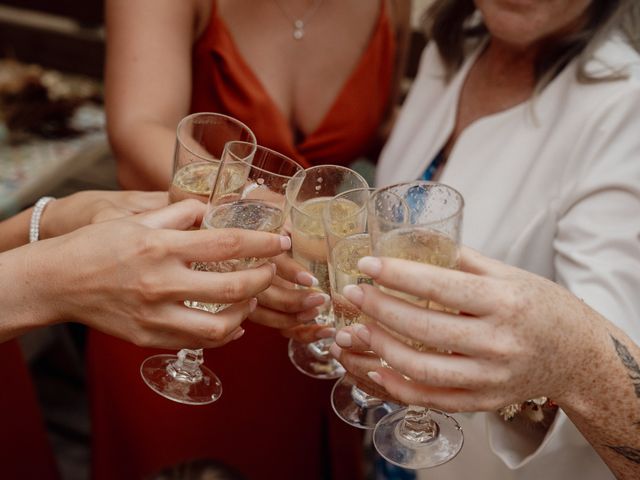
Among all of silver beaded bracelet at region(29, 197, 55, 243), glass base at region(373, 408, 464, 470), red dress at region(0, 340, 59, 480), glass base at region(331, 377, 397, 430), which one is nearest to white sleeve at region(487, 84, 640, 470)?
glass base at region(373, 408, 464, 470)

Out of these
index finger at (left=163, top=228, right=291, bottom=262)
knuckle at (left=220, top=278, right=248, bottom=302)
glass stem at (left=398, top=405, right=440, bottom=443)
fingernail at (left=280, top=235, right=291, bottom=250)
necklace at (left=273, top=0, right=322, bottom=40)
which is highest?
necklace at (left=273, top=0, right=322, bottom=40)

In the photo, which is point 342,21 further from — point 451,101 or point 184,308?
point 184,308

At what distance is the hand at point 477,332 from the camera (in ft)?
3.84

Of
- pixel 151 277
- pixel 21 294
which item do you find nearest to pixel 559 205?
pixel 151 277

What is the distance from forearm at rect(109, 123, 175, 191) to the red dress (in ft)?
2.16

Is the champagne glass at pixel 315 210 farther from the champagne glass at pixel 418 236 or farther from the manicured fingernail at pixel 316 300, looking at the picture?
the champagne glass at pixel 418 236

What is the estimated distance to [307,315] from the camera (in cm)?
184

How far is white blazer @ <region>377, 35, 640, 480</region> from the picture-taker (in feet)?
5.84

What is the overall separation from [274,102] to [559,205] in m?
1.16

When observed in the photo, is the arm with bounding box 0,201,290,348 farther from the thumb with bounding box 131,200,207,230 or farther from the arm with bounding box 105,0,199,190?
the arm with bounding box 105,0,199,190

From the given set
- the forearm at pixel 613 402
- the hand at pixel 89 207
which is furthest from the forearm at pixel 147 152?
the forearm at pixel 613 402

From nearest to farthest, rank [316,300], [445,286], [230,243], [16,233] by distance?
[445,286]
[230,243]
[316,300]
[16,233]

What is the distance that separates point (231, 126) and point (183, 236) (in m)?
0.53

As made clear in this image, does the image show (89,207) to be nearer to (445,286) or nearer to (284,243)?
(284,243)
